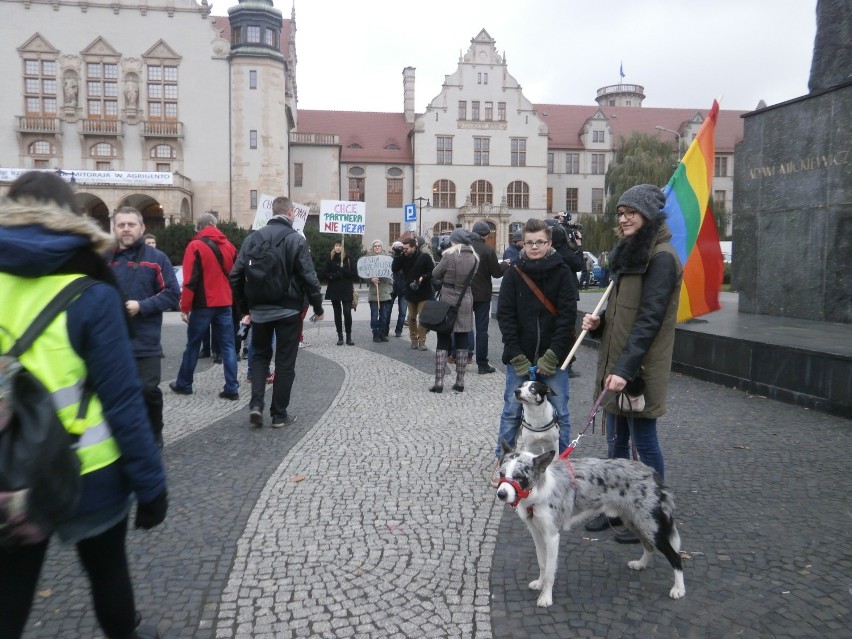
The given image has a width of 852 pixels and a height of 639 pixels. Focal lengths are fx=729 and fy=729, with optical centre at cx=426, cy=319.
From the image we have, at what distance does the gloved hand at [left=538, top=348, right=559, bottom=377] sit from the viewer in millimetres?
4977

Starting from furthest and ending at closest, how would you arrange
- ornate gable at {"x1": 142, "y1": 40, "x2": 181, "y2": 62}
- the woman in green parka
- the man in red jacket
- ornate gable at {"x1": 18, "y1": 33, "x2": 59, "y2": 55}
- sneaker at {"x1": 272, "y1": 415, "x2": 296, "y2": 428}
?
ornate gable at {"x1": 142, "y1": 40, "x2": 181, "y2": 62}
ornate gable at {"x1": 18, "y1": 33, "x2": 59, "y2": 55}
the man in red jacket
sneaker at {"x1": 272, "y1": 415, "x2": 296, "y2": 428}
the woman in green parka

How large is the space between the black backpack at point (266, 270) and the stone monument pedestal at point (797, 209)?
25.5ft

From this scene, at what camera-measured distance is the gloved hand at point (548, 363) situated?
4977 millimetres

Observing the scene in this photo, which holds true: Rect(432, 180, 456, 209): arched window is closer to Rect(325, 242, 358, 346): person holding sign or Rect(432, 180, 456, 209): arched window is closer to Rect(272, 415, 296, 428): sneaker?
Rect(325, 242, 358, 346): person holding sign

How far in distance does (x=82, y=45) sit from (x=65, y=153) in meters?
7.59

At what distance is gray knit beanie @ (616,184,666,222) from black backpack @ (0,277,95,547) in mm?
2941

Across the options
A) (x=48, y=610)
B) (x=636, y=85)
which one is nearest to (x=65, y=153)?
(x=48, y=610)

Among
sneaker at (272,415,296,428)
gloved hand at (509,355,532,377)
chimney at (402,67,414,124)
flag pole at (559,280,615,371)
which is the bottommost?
sneaker at (272,415,296,428)

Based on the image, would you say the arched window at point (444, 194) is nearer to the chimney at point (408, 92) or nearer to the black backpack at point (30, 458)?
the chimney at point (408, 92)

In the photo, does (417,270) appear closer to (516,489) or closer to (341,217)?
(341,217)

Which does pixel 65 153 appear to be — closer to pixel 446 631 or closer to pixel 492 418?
pixel 492 418

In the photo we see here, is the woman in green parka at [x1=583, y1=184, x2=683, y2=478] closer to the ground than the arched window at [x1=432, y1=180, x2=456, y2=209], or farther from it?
closer to the ground

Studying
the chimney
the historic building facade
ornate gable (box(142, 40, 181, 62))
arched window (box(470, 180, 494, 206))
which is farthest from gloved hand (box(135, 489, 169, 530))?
the chimney

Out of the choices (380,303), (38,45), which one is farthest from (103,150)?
(380,303)
